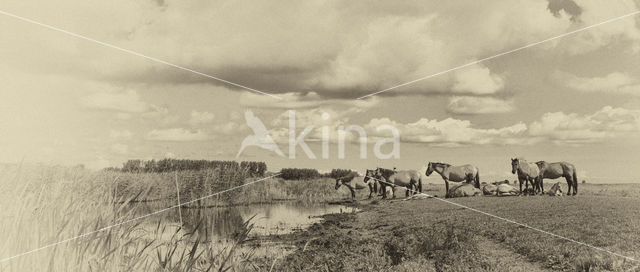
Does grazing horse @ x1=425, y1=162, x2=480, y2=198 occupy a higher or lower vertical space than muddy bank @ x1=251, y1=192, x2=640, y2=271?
higher

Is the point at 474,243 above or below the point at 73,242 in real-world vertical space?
below

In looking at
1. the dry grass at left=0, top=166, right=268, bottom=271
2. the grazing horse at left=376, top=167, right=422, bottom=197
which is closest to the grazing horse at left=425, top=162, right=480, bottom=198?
the grazing horse at left=376, top=167, right=422, bottom=197

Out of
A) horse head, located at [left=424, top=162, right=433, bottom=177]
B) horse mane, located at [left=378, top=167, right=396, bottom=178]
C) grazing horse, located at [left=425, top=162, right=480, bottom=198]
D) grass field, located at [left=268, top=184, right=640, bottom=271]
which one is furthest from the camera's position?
horse mane, located at [left=378, top=167, right=396, bottom=178]

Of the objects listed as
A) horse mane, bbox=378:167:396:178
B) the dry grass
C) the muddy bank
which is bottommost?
the muddy bank

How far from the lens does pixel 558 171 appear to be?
25891 millimetres

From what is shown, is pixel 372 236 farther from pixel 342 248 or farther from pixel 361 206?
pixel 361 206

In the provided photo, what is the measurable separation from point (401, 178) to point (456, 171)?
4486 mm

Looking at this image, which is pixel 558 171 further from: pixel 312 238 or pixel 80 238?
pixel 80 238

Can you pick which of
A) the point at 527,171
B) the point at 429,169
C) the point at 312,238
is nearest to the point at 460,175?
the point at 429,169

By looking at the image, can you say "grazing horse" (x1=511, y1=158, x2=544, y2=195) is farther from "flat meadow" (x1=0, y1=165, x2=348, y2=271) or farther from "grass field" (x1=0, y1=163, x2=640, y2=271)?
"flat meadow" (x1=0, y1=165, x2=348, y2=271)

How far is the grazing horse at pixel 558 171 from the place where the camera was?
25.4 meters

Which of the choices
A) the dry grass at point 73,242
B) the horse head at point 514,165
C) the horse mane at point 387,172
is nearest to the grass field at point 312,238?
the dry grass at point 73,242

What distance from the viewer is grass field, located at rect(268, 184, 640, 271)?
1030cm

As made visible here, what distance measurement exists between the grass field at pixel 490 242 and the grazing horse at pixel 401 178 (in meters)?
15.0
